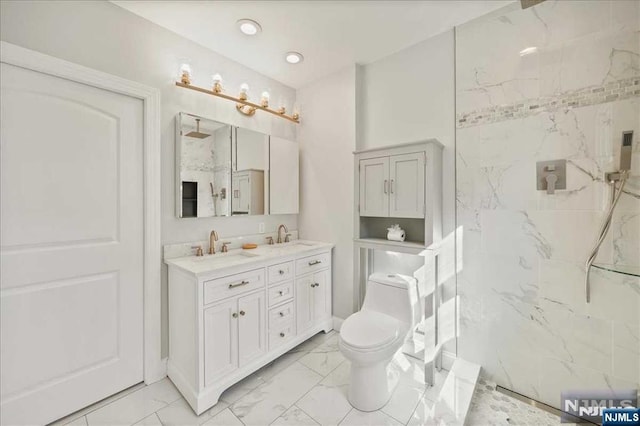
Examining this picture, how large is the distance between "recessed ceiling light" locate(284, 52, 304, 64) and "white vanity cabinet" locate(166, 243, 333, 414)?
175 cm

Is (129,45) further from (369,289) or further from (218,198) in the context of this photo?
(369,289)

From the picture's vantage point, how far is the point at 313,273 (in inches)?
96.0

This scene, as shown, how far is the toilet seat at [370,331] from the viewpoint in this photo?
5.33ft

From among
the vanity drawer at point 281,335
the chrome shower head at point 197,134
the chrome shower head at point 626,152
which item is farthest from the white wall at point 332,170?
the chrome shower head at point 626,152

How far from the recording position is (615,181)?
1435 mm

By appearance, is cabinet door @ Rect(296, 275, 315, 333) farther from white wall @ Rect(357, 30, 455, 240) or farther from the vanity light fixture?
the vanity light fixture

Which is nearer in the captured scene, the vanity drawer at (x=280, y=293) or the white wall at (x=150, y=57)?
the white wall at (x=150, y=57)

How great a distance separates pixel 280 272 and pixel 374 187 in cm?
106

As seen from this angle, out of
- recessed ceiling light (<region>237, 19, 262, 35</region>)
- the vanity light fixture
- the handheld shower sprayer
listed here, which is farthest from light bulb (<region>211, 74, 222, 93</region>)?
the handheld shower sprayer

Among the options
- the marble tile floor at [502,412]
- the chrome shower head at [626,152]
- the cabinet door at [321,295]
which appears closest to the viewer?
the chrome shower head at [626,152]

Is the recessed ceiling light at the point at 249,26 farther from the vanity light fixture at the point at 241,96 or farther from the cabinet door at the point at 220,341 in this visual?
the cabinet door at the point at 220,341

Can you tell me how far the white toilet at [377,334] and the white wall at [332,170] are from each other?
56 cm

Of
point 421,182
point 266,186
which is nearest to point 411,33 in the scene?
point 421,182

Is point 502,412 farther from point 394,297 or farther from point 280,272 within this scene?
point 280,272
